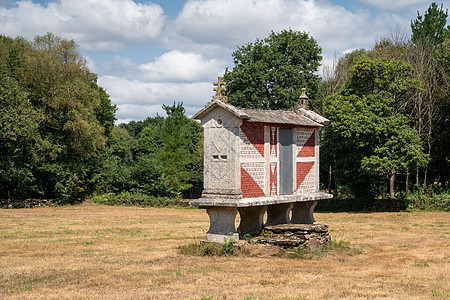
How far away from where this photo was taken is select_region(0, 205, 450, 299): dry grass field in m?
12.6

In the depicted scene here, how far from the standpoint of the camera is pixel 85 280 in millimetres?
13930

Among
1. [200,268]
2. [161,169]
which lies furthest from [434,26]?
[200,268]

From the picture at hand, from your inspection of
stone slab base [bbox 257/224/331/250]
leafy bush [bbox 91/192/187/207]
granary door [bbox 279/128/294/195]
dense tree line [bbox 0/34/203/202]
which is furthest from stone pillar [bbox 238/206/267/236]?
leafy bush [bbox 91/192/187/207]

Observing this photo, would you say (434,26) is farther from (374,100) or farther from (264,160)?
(264,160)

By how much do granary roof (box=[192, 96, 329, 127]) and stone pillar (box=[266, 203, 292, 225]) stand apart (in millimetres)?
3719

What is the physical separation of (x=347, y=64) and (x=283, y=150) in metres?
42.0

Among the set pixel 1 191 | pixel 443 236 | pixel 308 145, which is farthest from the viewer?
pixel 1 191

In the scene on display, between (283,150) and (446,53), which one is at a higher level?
(446,53)

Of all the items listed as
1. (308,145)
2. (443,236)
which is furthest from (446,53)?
(308,145)

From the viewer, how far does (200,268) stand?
1570 centimetres

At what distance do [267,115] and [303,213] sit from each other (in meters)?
5.29

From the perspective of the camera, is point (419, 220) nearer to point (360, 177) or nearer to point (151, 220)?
point (360, 177)

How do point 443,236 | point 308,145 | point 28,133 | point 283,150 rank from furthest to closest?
point 28,133, point 443,236, point 308,145, point 283,150

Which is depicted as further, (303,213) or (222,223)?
(303,213)
